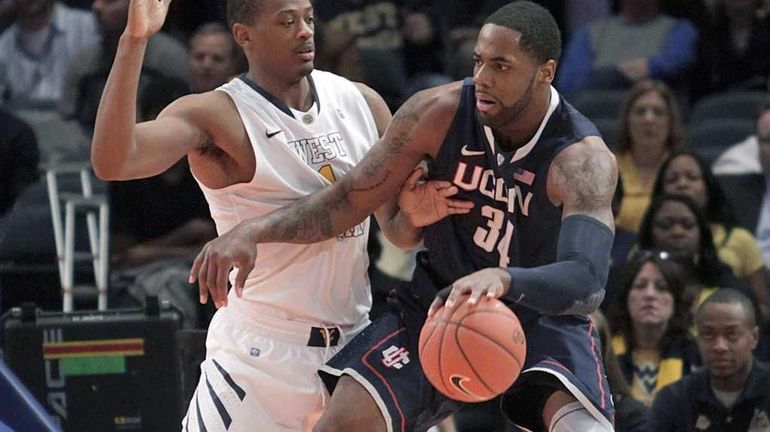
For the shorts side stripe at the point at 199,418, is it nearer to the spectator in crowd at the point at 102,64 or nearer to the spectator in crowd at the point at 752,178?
the spectator in crowd at the point at 752,178

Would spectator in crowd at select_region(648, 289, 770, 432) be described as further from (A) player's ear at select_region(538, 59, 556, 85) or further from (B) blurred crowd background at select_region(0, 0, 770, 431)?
(A) player's ear at select_region(538, 59, 556, 85)

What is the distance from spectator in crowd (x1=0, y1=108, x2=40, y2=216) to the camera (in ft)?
29.8

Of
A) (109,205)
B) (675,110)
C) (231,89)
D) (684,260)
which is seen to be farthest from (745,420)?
(109,205)

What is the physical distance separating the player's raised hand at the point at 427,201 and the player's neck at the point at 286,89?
A: 53cm

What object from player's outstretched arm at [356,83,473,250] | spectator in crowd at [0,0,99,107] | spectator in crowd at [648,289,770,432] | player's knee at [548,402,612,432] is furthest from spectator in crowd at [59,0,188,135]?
player's knee at [548,402,612,432]

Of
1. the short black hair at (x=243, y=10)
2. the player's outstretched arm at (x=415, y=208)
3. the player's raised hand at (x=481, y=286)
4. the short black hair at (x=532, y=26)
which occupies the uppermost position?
the short black hair at (x=243, y=10)

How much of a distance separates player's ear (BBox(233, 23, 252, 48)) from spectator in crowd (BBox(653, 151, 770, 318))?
3542 mm

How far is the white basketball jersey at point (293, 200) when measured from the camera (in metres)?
5.43

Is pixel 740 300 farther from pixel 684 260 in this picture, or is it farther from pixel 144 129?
pixel 144 129

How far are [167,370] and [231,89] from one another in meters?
1.89

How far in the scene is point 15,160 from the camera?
9102 millimetres

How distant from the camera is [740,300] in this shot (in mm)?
7395

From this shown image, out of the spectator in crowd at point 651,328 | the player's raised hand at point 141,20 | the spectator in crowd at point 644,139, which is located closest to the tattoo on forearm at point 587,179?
the player's raised hand at point 141,20

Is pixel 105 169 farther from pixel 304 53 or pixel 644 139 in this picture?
pixel 644 139
